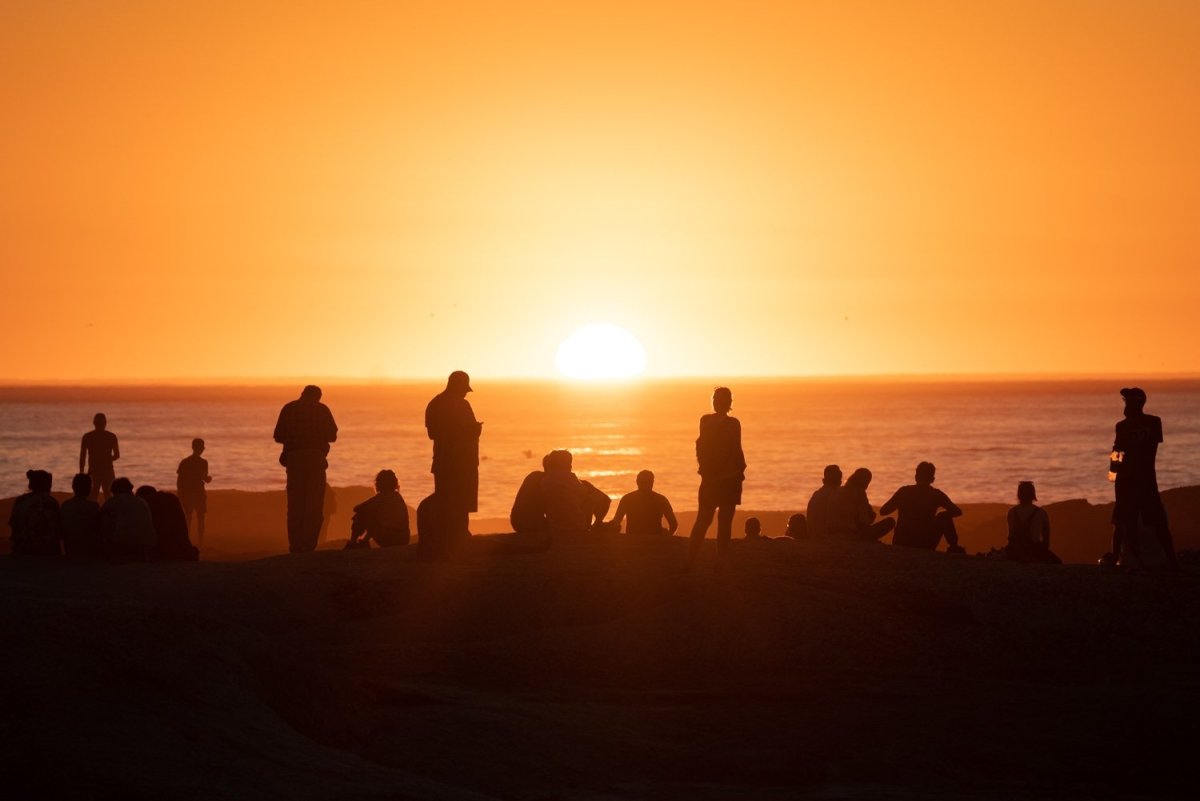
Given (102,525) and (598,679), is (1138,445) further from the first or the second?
(102,525)

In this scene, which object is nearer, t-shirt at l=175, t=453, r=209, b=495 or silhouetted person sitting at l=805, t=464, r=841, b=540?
silhouetted person sitting at l=805, t=464, r=841, b=540

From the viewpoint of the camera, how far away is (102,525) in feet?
52.7

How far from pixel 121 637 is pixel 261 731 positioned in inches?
47.2

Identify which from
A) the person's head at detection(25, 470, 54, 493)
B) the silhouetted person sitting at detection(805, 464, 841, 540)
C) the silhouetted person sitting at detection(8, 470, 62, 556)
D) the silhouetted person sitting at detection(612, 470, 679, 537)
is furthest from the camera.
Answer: the silhouetted person sitting at detection(612, 470, 679, 537)

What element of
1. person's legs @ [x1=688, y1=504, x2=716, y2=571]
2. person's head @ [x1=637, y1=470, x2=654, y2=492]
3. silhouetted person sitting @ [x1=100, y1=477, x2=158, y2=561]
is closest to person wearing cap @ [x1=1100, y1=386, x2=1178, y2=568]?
person's legs @ [x1=688, y1=504, x2=716, y2=571]

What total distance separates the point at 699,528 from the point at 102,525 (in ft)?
20.8

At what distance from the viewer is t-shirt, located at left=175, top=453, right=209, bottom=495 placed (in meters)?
25.5

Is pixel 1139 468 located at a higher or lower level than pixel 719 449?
lower

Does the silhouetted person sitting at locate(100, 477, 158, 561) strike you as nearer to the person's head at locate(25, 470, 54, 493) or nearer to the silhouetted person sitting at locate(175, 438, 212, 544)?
the person's head at locate(25, 470, 54, 493)

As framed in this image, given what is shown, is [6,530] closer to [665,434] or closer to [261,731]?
[261,731]

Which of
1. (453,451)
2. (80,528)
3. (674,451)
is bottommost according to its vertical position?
(674,451)

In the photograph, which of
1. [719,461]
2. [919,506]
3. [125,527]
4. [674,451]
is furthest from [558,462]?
[674,451]

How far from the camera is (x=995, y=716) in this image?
10312mm

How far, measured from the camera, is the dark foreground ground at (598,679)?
27.4ft
